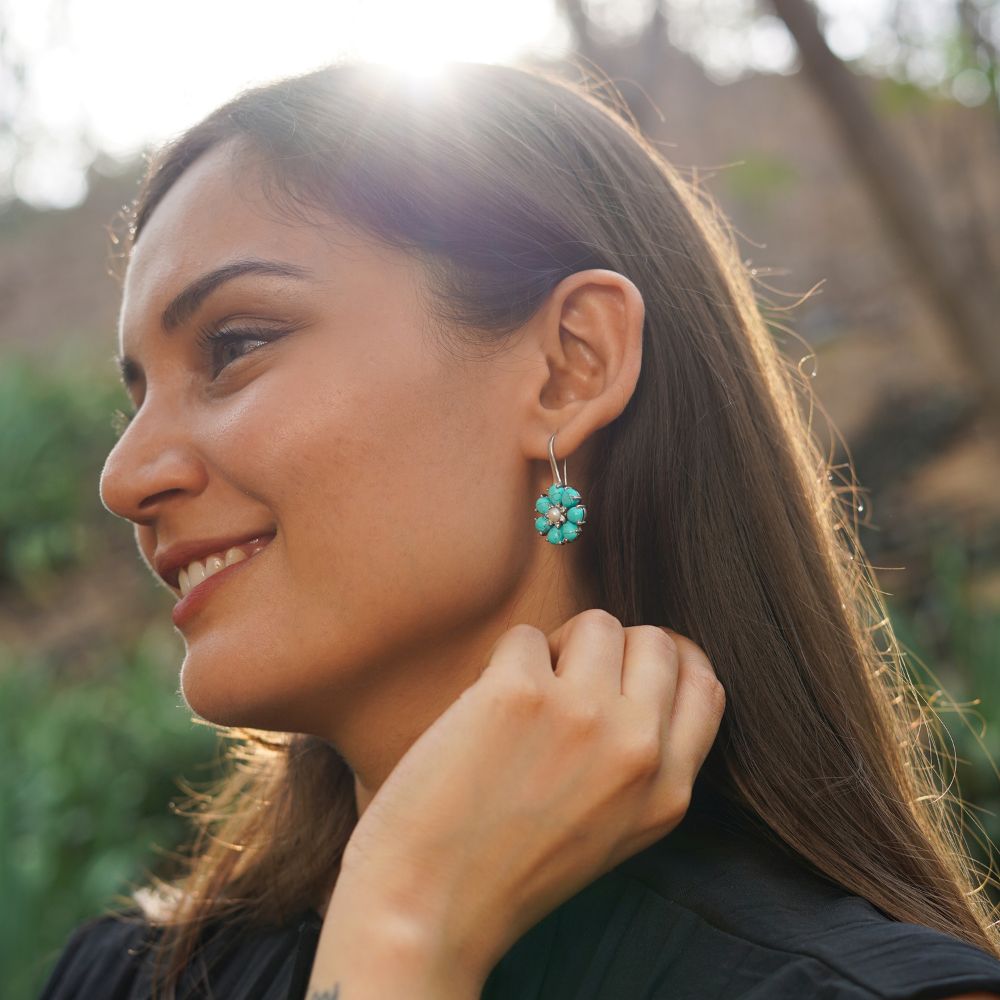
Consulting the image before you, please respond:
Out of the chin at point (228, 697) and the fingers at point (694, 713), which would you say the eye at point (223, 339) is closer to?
the chin at point (228, 697)

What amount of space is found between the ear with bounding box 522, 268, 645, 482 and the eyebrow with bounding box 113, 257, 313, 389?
1.33ft

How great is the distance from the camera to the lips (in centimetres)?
185

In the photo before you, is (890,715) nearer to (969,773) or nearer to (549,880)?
(549,880)

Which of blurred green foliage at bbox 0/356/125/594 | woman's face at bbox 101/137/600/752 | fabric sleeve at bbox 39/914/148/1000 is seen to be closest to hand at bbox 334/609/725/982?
woman's face at bbox 101/137/600/752

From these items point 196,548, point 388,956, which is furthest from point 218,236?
point 388,956

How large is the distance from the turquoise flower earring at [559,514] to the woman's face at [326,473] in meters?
0.03

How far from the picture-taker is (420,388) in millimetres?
1822

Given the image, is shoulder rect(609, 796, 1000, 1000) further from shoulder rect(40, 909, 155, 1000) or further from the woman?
shoulder rect(40, 909, 155, 1000)

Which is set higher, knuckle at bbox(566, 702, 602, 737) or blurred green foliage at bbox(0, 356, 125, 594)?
blurred green foliage at bbox(0, 356, 125, 594)

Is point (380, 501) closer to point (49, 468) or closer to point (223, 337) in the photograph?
point (223, 337)

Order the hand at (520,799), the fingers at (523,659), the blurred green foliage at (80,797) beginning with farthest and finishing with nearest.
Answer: the blurred green foliage at (80,797) < the fingers at (523,659) < the hand at (520,799)

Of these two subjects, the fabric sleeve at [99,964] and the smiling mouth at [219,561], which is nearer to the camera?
the smiling mouth at [219,561]

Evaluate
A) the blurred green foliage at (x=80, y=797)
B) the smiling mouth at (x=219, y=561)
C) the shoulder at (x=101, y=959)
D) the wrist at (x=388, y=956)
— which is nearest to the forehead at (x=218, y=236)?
the smiling mouth at (x=219, y=561)

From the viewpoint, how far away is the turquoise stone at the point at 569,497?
1.87 m
